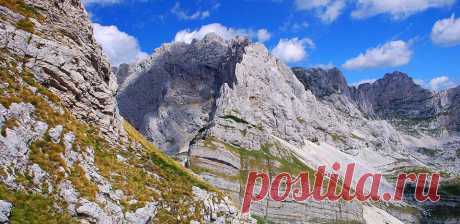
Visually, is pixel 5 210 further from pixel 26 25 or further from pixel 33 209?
pixel 26 25

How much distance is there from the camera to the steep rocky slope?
3788cm

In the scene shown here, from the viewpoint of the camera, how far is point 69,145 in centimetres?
4378

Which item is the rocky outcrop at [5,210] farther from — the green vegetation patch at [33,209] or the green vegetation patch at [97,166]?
the green vegetation patch at [97,166]

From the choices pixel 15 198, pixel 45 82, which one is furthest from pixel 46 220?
pixel 45 82

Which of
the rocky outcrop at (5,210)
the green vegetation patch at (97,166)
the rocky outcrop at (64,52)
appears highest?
the rocky outcrop at (64,52)

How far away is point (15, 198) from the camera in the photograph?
35312 millimetres

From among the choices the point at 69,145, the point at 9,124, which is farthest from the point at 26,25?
the point at 9,124

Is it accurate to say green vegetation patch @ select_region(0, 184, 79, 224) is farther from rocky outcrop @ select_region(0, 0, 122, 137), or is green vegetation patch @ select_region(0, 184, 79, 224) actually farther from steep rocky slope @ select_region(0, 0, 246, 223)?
rocky outcrop @ select_region(0, 0, 122, 137)

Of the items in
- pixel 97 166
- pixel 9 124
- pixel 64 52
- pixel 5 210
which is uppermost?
pixel 64 52

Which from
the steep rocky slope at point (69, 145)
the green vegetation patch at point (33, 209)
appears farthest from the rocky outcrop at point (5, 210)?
the green vegetation patch at point (33, 209)

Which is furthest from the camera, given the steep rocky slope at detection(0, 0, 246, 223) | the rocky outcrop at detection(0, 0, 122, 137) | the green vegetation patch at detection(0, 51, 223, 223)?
the rocky outcrop at detection(0, 0, 122, 137)

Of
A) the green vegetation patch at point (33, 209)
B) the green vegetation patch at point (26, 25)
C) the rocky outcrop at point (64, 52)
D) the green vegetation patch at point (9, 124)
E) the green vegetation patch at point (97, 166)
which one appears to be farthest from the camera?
the green vegetation patch at point (26, 25)

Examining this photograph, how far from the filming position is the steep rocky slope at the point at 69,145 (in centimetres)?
3788

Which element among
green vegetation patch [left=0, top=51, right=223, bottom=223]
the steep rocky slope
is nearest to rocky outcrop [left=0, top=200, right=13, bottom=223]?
the steep rocky slope
